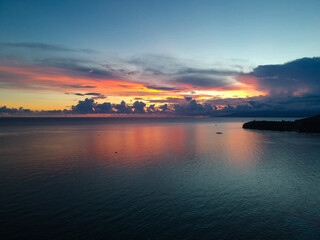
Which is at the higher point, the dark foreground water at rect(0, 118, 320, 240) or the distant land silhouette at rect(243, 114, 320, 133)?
the distant land silhouette at rect(243, 114, 320, 133)

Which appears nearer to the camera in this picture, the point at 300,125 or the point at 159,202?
the point at 159,202

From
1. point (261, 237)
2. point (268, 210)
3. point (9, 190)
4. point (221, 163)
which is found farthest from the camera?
point (221, 163)

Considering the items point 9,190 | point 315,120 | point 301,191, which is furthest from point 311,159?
point 315,120

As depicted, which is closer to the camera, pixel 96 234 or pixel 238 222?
pixel 96 234

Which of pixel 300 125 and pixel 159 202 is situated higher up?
pixel 300 125

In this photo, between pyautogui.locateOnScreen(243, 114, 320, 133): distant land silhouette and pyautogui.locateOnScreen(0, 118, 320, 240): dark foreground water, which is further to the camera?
pyautogui.locateOnScreen(243, 114, 320, 133): distant land silhouette

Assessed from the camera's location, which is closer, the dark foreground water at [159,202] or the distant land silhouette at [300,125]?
the dark foreground water at [159,202]

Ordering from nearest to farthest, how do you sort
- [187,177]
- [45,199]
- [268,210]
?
[268,210] < [45,199] < [187,177]

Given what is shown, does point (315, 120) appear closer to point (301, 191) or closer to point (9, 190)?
point (301, 191)

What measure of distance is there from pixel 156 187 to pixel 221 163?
2453cm

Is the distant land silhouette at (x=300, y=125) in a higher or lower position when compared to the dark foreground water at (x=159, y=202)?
higher

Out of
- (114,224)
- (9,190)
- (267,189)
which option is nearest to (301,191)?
(267,189)

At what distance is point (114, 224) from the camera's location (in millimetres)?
21188

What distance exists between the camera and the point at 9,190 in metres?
30.2
